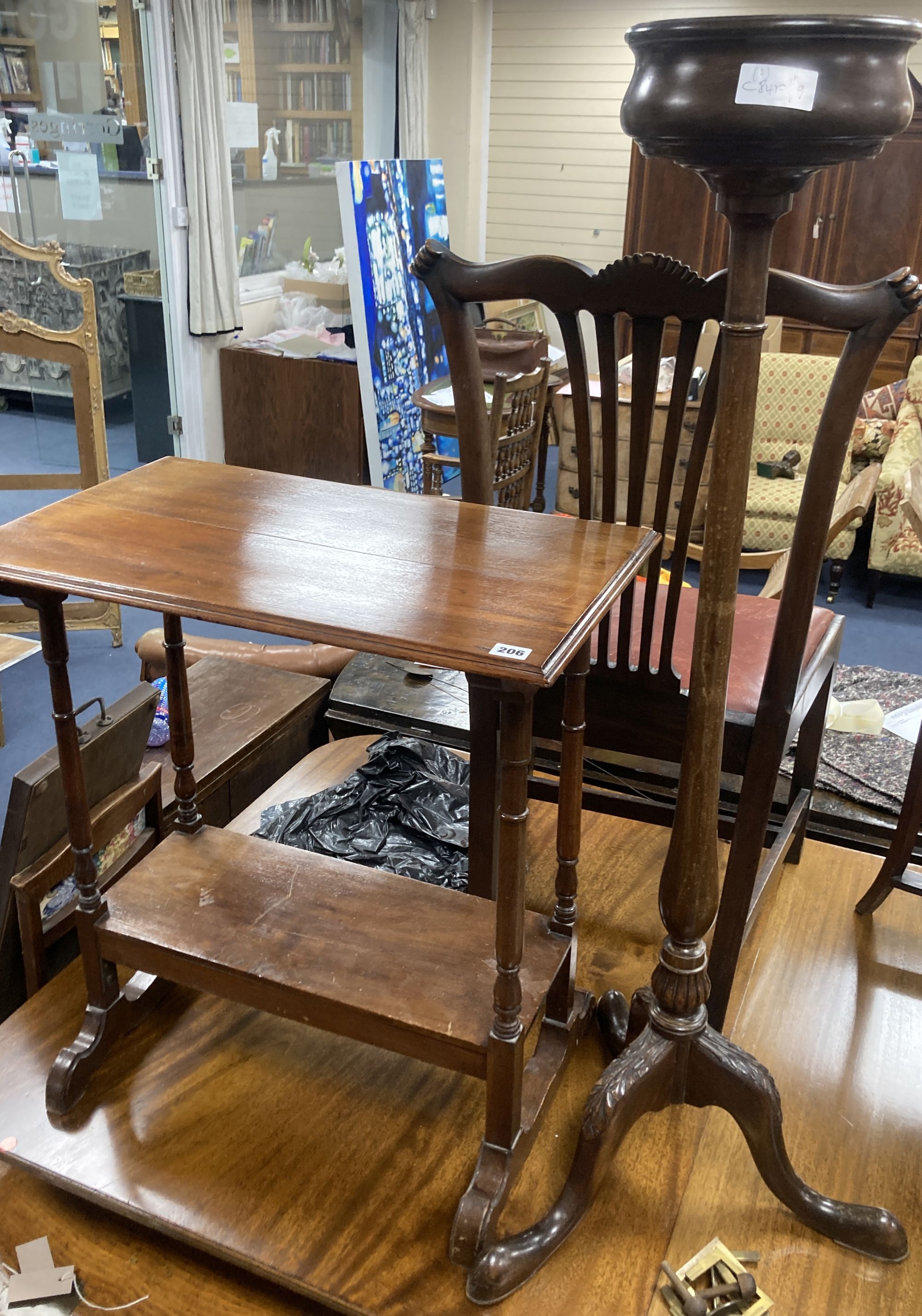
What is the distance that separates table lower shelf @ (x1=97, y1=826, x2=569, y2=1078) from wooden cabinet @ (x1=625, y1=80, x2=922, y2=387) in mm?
4937

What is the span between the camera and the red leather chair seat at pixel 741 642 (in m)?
1.71

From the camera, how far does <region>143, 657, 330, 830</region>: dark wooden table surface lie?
2.34 meters

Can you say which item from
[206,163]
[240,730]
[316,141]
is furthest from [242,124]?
[240,730]

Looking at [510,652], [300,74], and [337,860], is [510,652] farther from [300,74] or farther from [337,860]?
[300,74]

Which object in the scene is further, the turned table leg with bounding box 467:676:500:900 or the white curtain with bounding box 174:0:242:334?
the white curtain with bounding box 174:0:242:334

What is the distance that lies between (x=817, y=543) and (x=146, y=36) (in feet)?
13.4

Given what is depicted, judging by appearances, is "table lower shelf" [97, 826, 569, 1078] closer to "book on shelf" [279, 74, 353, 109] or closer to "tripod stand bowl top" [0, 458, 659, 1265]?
"tripod stand bowl top" [0, 458, 659, 1265]

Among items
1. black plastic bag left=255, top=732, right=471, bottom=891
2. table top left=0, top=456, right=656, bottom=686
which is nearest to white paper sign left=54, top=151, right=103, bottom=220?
black plastic bag left=255, top=732, right=471, bottom=891

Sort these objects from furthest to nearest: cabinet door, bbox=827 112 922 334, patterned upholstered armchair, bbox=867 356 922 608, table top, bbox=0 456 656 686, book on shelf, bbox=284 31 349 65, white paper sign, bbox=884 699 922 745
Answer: cabinet door, bbox=827 112 922 334 → book on shelf, bbox=284 31 349 65 → patterned upholstered armchair, bbox=867 356 922 608 → white paper sign, bbox=884 699 922 745 → table top, bbox=0 456 656 686

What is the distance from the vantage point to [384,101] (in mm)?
6395

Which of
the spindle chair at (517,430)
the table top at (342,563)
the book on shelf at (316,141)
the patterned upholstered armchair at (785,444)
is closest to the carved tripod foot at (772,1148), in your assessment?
the table top at (342,563)

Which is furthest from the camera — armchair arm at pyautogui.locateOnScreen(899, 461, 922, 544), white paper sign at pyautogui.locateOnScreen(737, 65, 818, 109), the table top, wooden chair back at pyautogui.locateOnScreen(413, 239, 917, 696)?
armchair arm at pyautogui.locateOnScreen(899, 461, 922, 544)

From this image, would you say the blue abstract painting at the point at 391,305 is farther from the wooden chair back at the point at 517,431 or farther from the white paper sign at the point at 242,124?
the wooden chair back at the point at 517,431

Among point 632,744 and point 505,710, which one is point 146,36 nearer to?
point 632,744
